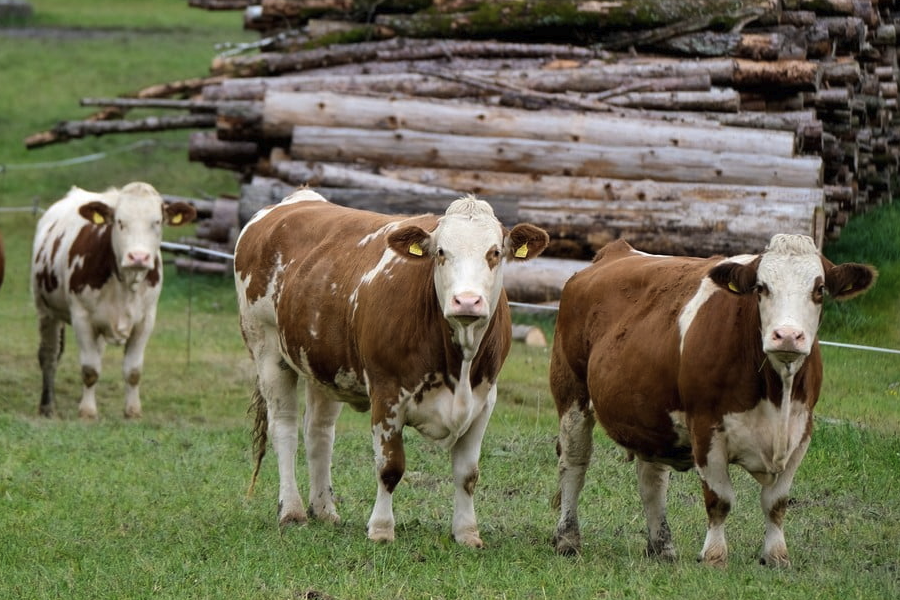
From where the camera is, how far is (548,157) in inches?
666

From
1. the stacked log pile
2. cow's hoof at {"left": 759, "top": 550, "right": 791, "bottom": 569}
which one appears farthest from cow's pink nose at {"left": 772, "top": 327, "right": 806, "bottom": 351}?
the stacked log pile

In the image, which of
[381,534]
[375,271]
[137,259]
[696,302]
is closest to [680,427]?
[696,302]

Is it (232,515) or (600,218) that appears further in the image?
(600,218)

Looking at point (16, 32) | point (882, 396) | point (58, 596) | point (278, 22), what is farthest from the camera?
point (16, 32)

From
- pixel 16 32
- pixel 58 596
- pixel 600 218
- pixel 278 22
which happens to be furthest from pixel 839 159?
pixel 16 32

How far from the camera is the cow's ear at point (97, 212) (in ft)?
43.7

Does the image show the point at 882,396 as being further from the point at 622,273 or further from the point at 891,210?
the point at 891,210

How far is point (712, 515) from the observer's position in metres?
6.96

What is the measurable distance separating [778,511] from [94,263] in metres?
8.61

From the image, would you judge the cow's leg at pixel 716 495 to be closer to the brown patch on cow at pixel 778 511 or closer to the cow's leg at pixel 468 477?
the brown patch on cow at pixel 778 511

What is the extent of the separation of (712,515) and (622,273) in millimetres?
1623

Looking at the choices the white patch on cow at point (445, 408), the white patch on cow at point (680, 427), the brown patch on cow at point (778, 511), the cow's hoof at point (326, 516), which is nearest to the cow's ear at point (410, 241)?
the white patch on cow at point (445, 408)

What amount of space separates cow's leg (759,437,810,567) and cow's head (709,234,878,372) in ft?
A: 2.00

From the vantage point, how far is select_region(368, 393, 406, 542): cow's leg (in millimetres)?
7547
